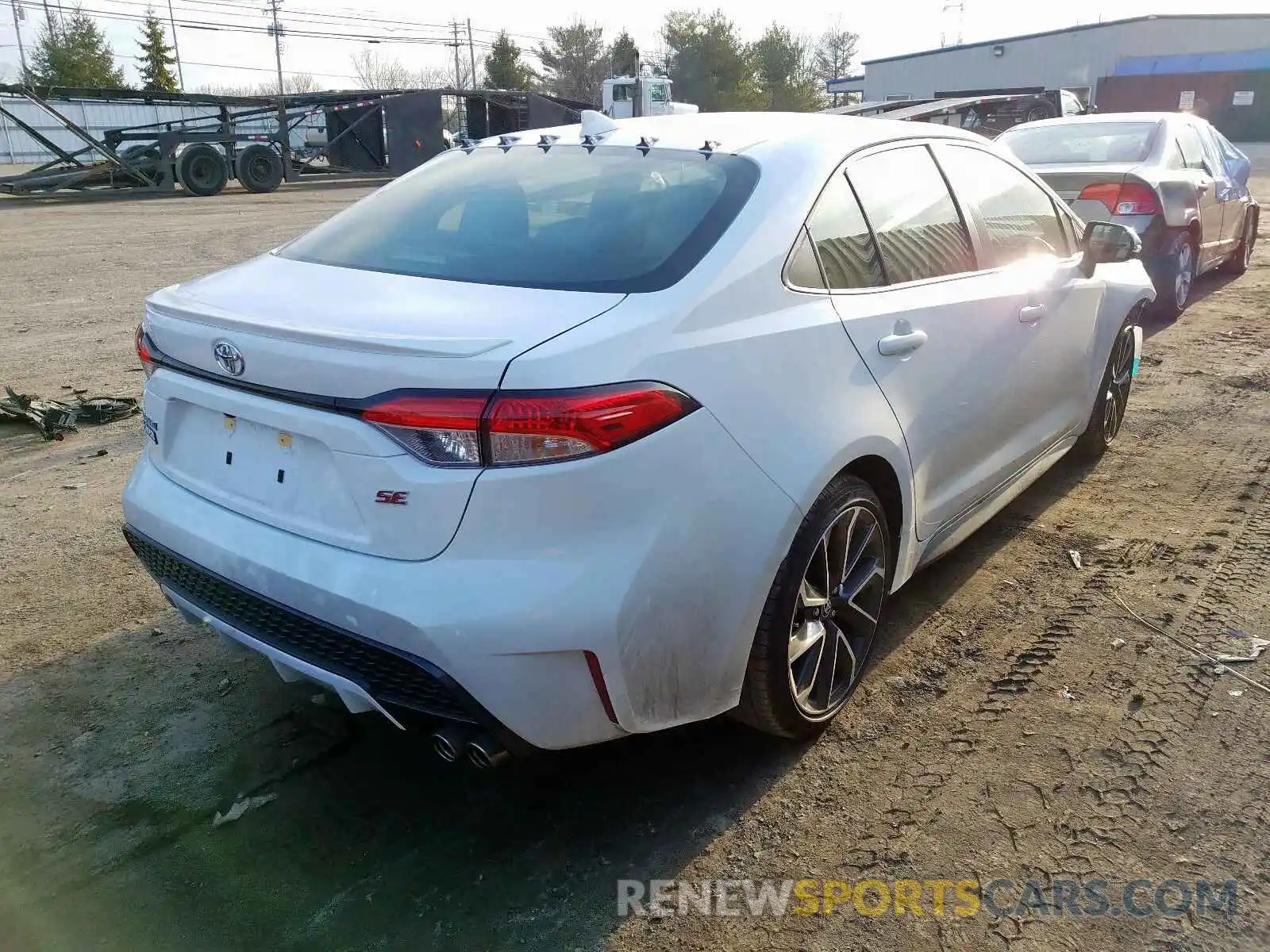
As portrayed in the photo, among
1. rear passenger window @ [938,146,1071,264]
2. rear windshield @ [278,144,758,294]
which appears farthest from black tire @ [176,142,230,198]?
rear passenger window @ [938,146,1071,264]

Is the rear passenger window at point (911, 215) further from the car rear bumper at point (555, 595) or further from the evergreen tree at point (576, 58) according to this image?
the evergreen tree at point (576, 58)

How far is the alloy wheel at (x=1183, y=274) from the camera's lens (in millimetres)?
8094

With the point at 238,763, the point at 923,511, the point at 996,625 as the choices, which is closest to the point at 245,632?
the point at 238,763

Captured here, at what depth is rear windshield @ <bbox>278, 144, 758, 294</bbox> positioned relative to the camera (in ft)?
8.40

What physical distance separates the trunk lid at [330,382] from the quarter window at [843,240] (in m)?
0.76

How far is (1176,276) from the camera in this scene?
26.5ft

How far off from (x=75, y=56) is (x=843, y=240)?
2370 inches

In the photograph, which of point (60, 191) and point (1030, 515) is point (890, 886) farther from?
point (60, 191)

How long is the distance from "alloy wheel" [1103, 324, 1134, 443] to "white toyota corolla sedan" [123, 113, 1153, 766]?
5.50ft

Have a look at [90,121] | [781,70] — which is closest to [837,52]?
[781,70]

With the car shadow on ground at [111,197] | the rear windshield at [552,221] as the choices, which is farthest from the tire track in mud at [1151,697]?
the car shadow on ground at [111,197]

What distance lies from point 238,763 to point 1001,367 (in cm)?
274

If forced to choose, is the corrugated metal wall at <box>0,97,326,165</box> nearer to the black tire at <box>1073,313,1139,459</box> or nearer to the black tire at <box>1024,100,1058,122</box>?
the black tire at <box>1024,100,1058,122</box>

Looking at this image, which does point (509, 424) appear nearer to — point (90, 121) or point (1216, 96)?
point (90, 121)
